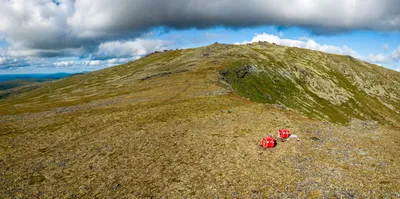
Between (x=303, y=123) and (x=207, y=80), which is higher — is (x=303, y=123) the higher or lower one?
the lower one

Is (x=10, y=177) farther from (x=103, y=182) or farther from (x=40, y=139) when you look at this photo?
(x=40, y=139)

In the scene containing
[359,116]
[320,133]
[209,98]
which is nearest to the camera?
[320,133]

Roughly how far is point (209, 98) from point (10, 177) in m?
49.0

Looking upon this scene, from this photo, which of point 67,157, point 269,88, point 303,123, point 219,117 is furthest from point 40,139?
point 269,88

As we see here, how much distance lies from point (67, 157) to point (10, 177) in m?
7.21

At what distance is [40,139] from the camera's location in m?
44.9

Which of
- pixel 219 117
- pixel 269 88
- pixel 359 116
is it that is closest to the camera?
pixel 219 117

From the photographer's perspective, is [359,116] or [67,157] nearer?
[67,157]

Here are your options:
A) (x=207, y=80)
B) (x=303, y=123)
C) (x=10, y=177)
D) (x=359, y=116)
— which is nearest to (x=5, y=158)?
(x=10, y=177)

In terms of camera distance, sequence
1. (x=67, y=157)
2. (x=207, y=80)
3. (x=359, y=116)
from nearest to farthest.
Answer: (x=67, y=157), (x=207, y=80), (x=359, y=116)

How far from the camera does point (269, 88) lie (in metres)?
148

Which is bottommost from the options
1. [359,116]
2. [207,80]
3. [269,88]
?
[359,116]

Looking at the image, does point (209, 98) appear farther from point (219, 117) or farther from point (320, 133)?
point (320, 133)

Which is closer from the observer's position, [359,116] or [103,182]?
[103,182]
